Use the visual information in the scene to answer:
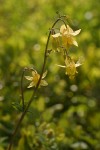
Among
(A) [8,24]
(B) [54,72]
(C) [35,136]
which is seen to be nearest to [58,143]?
(C) [35,136]

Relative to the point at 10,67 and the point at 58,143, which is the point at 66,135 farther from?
the point at 10,67

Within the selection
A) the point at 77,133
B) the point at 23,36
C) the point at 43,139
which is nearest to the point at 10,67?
the point at 23,36

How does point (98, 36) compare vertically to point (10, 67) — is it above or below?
above

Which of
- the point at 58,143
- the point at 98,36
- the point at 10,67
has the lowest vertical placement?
the point at 58,143

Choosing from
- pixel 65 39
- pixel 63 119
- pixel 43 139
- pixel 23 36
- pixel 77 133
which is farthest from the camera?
pixel 23 36

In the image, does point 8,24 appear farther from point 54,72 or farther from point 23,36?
point 54,72

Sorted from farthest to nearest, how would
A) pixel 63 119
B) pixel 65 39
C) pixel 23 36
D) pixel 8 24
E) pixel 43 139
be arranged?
pixel 8 24 < pixel 23 36 < pixel 63 119 < pixel 43 139 < pixel 65 39

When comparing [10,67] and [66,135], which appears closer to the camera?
[66,135]
